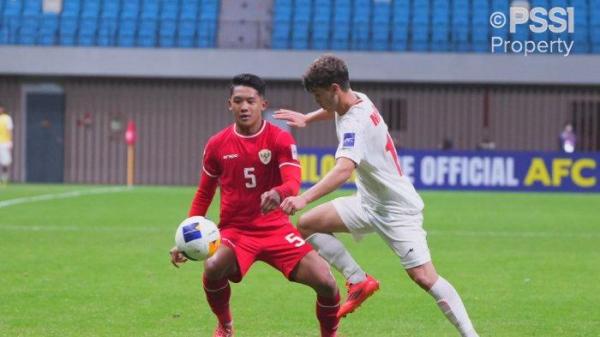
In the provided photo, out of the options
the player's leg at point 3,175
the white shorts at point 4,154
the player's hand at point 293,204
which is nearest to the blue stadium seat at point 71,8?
the player's leg at point 3,175

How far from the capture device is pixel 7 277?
11.9 metres

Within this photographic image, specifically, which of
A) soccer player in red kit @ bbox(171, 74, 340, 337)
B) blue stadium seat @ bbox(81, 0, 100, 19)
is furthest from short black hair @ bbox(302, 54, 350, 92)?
blue stadium seat @ bbox(81, 0, 100, 19)

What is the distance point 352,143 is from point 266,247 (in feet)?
3.04

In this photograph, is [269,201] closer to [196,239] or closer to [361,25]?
[196,239]

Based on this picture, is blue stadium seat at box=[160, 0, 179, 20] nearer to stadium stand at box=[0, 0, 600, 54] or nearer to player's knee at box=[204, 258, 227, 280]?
stadium stand at box=[0, 0, 600, 54]

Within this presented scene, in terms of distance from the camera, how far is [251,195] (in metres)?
7.82

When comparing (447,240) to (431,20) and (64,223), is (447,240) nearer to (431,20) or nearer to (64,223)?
(64,223)

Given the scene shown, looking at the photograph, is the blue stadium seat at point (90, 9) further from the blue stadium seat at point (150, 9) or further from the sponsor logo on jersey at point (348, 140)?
the sponsor logo on jersey at point (348, 140)

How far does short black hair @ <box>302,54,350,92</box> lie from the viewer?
24.7 feet

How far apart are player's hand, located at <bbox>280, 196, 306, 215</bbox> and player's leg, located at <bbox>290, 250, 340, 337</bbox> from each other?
0.97 metres

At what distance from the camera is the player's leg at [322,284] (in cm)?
784

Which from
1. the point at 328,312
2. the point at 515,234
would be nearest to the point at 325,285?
the point at 328,312

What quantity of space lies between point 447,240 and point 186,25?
64.1ft

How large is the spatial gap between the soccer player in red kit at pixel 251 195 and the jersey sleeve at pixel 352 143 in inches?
13.3
